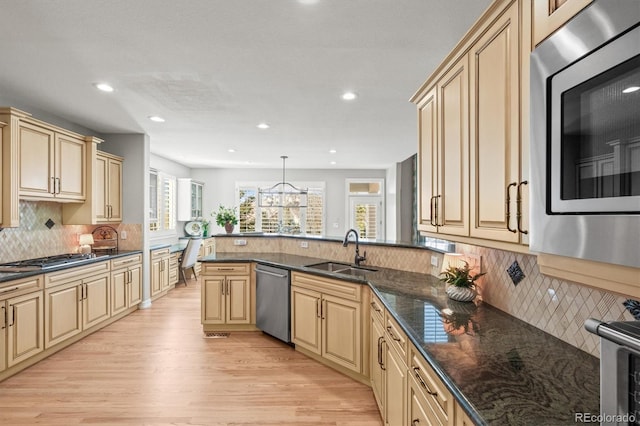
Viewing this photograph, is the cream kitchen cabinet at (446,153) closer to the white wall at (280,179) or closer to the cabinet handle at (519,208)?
the cabinet handle at (519,208)

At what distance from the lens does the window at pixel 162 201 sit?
6.38 metres

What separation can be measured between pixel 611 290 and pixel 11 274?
161 inches

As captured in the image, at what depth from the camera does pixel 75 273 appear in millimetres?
3605

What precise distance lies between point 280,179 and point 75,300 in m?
5.70

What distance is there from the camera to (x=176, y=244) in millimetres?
7172

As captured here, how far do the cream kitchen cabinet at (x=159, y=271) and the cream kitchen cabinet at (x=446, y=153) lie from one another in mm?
4667

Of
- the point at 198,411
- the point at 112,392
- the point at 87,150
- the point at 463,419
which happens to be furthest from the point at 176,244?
the point at 463,419

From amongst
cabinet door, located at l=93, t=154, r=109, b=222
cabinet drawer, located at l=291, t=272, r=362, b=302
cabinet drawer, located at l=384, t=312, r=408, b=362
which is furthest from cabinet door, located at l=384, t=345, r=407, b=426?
cabinet door, located at l=93, t=154, r=109, b=222

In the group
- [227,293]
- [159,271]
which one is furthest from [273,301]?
[159,271]

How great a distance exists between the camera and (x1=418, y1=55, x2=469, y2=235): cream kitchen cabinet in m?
1.61

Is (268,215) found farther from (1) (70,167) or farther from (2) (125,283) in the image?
(1) (70,167)

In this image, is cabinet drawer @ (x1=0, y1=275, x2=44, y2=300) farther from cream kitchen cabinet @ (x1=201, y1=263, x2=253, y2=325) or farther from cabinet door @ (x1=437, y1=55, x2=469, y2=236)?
cabinet door @ (x1=437, y1=55, x2=469, y2=236)

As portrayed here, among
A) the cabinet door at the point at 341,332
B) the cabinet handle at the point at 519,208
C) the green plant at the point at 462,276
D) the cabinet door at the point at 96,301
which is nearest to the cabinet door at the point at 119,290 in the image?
the cabinet door at the point at 96,301

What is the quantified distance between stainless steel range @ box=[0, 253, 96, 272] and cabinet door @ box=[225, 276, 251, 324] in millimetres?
1664
